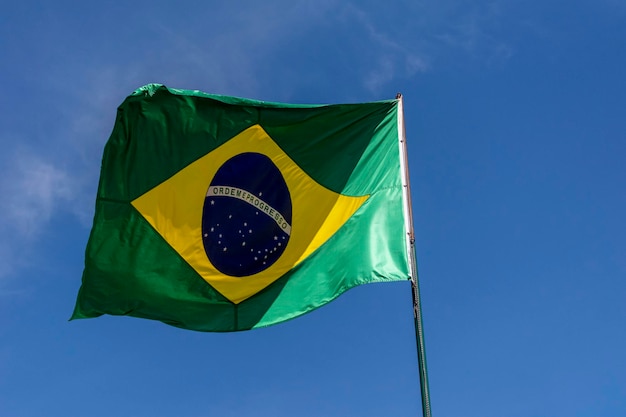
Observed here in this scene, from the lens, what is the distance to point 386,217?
14633 millimetres

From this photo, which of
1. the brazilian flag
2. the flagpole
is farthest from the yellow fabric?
the flagpole

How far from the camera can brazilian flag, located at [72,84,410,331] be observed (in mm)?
14516

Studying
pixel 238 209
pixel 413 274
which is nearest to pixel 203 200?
pixel 238 209

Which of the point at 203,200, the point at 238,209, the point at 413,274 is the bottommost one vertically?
the point at 413,274

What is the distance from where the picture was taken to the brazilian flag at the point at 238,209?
14.5 m

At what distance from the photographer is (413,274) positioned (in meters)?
13.3

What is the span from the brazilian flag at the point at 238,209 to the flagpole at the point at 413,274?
0.37 feet

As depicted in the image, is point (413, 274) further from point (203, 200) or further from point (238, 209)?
point (203, 200)

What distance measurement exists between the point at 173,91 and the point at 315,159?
9.25ft

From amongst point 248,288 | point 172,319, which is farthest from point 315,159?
point 172,319

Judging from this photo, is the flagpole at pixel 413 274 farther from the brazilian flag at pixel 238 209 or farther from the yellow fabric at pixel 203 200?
the yellow fabric at pixel 203 200

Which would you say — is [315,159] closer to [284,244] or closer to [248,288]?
[284,244]

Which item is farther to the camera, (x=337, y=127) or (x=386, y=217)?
(x=337, y=127)

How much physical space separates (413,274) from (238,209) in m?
3.78
